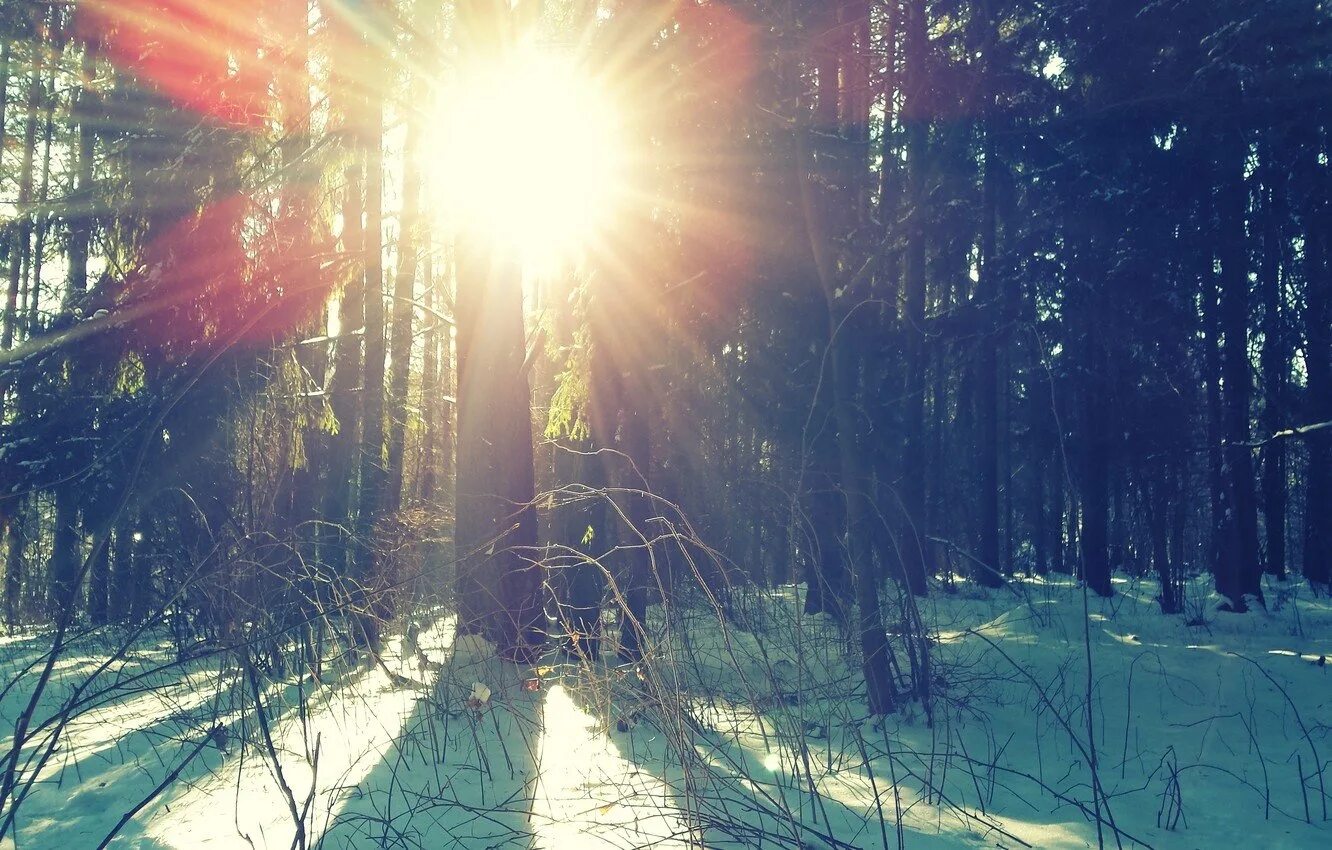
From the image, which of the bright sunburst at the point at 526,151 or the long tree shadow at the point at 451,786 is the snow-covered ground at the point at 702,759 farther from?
the bright sunburst at the point at 526,151

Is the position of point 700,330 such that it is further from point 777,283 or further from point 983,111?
point 983,111

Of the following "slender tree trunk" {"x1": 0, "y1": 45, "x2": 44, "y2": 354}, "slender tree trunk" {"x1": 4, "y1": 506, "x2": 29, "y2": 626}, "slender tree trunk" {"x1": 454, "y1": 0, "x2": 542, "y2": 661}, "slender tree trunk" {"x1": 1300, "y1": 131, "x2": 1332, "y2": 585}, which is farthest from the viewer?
"slender tree trunk" {"x1": 0, "y1": 45, "x2": 44, "y2": 354}

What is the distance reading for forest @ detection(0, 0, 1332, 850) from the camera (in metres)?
4.53

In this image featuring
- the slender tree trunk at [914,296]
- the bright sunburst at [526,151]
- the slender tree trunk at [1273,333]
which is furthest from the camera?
the slender tree trunk at [1273,333]

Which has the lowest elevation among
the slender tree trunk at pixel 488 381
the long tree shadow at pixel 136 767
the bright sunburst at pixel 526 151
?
the long tree shadow at pixel 136 767

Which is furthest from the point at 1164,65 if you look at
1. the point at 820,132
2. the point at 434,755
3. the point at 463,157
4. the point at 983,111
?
the point at 434,755

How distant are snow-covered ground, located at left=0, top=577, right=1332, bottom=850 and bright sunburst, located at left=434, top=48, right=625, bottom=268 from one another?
4.13 meters

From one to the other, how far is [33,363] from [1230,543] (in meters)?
14.1

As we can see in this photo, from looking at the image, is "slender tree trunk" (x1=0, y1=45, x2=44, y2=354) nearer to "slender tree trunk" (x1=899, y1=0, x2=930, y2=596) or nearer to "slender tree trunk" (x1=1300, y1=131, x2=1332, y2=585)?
"slender tree trunk" (x1=899, y1=0, x2=930, y2=596)

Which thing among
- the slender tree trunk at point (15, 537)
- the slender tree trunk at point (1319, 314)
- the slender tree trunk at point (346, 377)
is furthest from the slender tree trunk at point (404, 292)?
the slender tree trunk at point (1319, 314)

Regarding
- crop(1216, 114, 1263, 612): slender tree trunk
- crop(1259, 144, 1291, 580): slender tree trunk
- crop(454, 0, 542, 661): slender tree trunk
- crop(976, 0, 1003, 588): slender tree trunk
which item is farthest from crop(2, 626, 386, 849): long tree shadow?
crop(1259, 144, 1291, 580): slender tree trunk

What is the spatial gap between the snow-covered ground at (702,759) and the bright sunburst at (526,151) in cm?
413

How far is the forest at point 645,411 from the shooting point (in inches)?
178

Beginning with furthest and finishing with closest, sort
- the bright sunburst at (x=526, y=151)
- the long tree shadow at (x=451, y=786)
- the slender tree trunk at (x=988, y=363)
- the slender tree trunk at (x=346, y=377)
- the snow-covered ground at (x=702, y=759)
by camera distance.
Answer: the slender tree trunk at (x=988, y=363) < the slender tree trunk at (x=346, y=377) < the bright sunburst at (x=526, y=151) < the long tree shadow at (x=451, y=786) < the snow-covered ground at (x=702, y=759)
